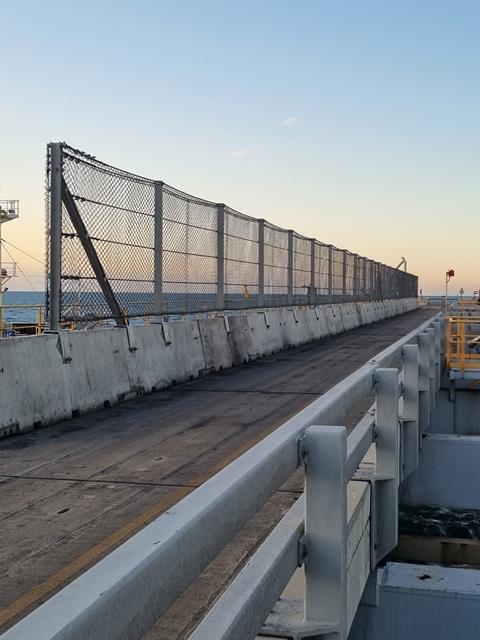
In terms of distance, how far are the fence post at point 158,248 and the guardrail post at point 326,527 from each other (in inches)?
381

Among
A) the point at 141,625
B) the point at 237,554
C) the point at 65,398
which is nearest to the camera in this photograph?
the point at 141,625

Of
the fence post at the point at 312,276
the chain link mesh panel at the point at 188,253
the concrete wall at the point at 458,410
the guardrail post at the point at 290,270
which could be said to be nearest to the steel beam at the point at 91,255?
the chain link mesh panel at the point at 188,253

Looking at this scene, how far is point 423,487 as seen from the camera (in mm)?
15836

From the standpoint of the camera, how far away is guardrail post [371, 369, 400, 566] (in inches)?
255

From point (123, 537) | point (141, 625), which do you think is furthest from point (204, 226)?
point (141, 625)

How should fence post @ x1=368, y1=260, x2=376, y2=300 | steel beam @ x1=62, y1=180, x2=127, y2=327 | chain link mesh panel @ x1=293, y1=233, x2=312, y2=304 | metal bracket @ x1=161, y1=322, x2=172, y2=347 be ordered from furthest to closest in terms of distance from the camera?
fence post @ x1=368, y1=260, x2=376, y2=300
chain link mesh panel @ x1=293, y1=233, x2=312, y2=304
metal bracket @ x1=161, y1=322, x2=172, y2=347
steel beam @ x1=62, y1=180, x2=127, y2=327

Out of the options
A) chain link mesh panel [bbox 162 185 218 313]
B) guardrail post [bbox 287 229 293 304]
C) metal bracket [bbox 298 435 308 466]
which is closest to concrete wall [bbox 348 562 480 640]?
metal bracket [bbox 298 435 308 466]

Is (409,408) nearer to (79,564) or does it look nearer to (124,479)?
(124,479)

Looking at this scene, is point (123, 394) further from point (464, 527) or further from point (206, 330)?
point (464, 527)

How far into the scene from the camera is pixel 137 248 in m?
12.5

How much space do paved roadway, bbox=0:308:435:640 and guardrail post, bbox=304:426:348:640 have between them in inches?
25.6

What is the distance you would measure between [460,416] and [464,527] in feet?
17.5

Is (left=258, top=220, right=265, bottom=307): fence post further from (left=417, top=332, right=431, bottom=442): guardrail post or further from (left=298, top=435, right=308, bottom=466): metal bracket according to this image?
(left=298, top=435, right=308, bottom=466): metal bracket

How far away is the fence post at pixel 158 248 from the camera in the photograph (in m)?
13.1
